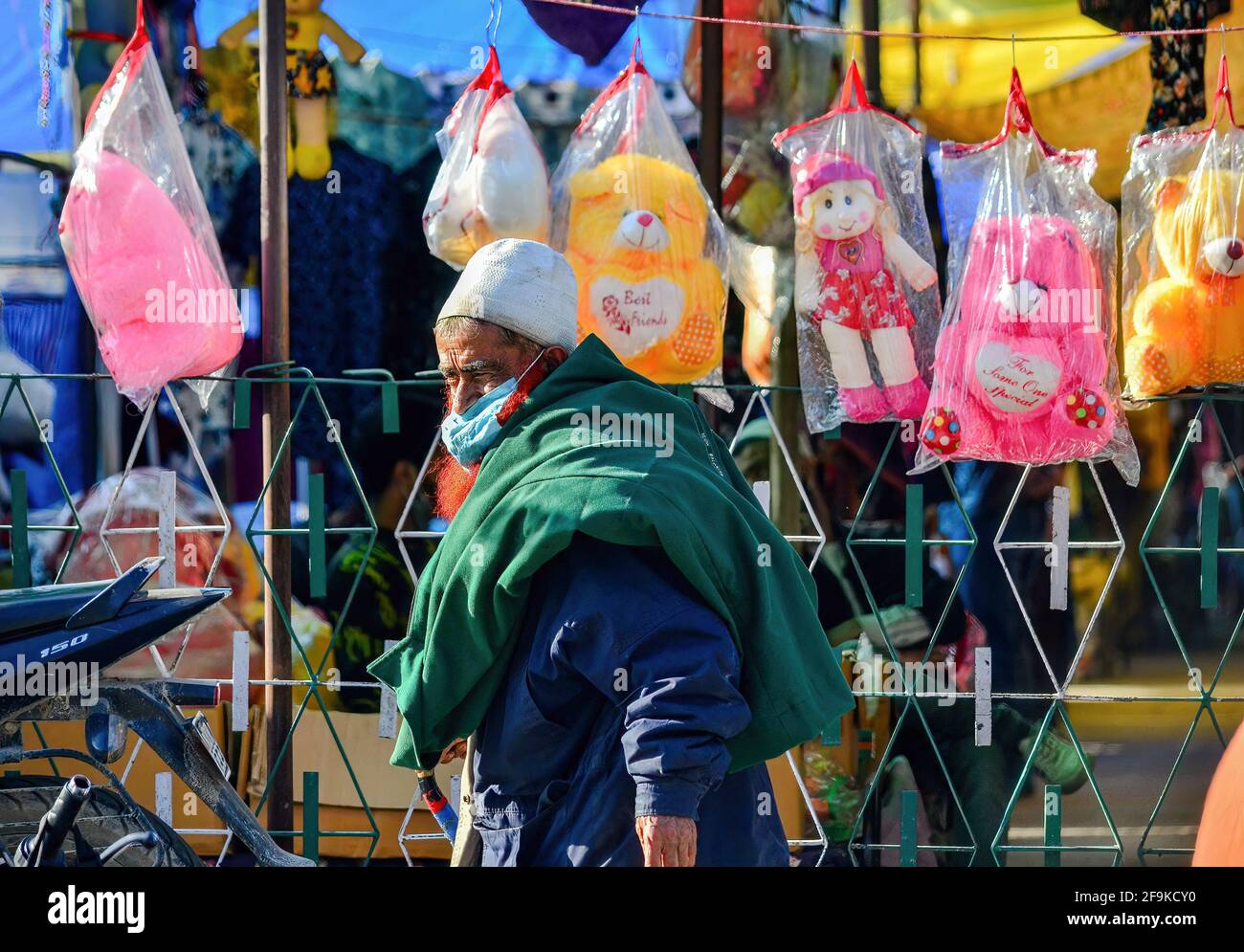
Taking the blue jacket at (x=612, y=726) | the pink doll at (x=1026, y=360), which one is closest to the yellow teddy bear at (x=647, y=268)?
the pink doll at (x=1026, y=360)

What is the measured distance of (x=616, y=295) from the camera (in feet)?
11.6

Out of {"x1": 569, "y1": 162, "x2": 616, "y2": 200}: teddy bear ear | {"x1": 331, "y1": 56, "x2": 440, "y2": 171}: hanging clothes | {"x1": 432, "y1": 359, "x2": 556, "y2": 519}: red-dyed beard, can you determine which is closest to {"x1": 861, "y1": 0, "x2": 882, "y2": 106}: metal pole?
{"x1": 569, "y1": 162, "x2": 616, "y2": 200}: teddy bear ear

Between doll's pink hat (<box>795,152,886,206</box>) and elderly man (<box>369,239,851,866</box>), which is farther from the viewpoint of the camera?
doll's pink hat (<box>795,152,886,206</box>)

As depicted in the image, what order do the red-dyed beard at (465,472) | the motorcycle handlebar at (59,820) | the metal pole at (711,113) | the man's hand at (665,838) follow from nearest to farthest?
the man's hand at (665,838), the red-dyed beard at (465,472), the motorcycle handlebar at (59,820), the metal pole at (711,113)

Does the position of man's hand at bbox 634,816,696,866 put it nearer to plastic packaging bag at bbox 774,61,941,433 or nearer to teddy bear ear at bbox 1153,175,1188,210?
plastic packaging bag at bbox 774,61,941,433

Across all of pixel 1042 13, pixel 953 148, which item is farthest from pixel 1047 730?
pixel 1042 13

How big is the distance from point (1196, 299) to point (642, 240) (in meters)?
1.40

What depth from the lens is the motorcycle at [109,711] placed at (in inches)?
117

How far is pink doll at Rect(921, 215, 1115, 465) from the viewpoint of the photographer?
141 inches

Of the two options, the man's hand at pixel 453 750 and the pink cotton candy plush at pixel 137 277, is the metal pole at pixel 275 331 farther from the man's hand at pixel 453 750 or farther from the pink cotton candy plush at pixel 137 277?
the man's hand at pixel 453 750

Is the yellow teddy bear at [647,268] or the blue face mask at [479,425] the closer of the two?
the blue face mask at [479,425]

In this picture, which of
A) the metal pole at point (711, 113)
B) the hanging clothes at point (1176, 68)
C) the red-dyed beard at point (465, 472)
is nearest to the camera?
the red-dyed beard at point (465, 472)

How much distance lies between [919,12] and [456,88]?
4.58 feet

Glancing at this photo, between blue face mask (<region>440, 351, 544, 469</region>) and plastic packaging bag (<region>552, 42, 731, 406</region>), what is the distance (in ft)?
4.22
